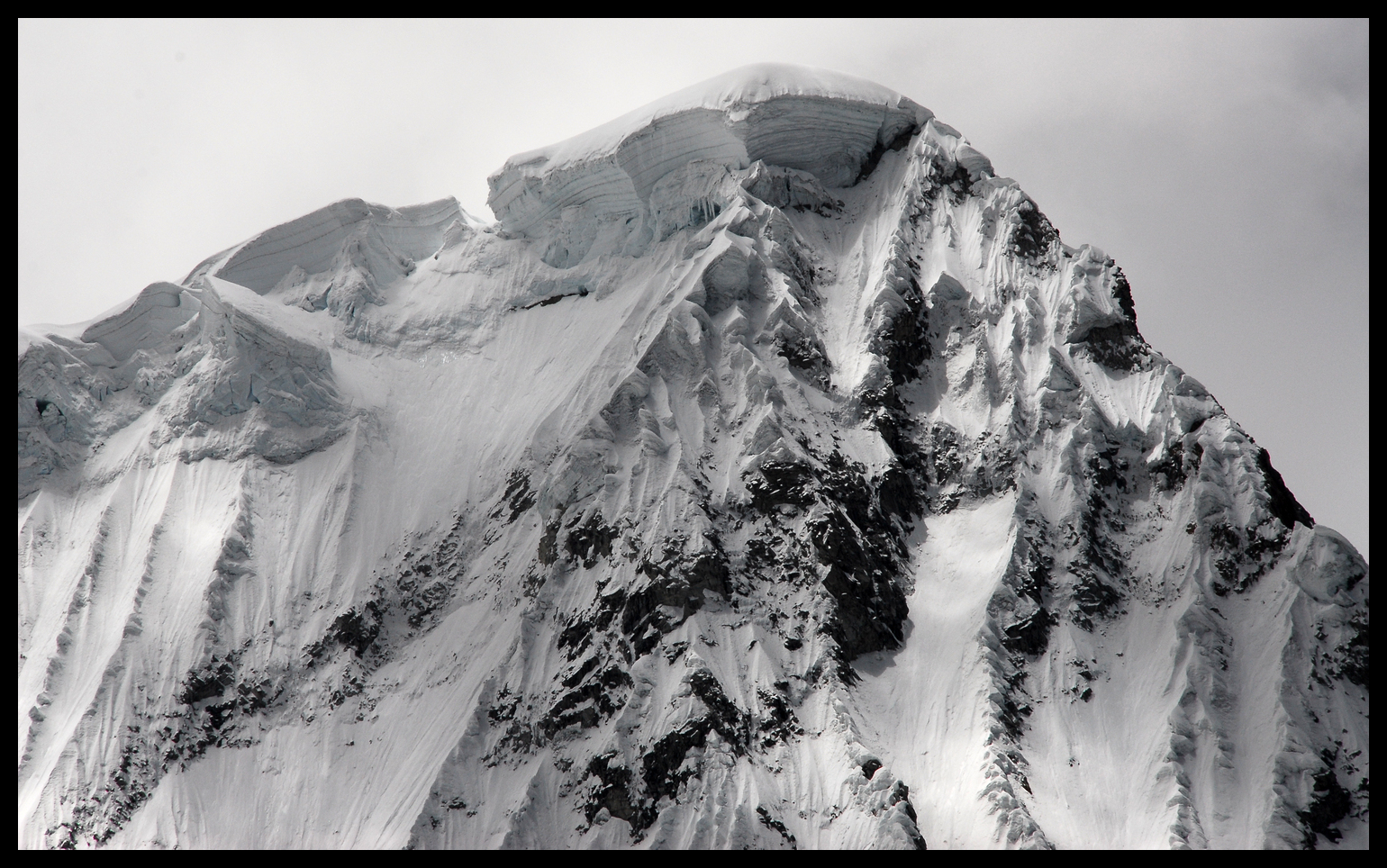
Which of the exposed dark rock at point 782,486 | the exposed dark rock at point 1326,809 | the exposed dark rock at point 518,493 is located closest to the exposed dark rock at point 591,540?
the exposed dark rock at point 518,493

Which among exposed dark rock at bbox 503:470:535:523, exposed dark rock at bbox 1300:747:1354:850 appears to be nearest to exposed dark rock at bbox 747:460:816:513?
exposed dark rock at bbox 503:470:535:523

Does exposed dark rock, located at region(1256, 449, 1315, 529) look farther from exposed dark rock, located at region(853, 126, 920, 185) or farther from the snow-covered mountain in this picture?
exposed dark rock, located at region(853, 126, 920, 185)

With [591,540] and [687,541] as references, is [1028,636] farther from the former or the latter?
[591,540]

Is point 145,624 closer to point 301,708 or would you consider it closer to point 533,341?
point 301,708

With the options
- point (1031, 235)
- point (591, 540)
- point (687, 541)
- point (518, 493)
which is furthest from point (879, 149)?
point (591, 540)

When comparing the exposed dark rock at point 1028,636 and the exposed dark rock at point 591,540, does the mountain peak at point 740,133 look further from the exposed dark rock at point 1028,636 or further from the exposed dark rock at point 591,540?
the exposed dark rock at point 1028,636

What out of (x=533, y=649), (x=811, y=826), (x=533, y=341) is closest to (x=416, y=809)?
(x=533, y=649)

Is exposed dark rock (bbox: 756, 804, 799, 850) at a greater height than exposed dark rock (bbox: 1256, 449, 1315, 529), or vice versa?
exposed dark rock (bbox: 1256, 449, 1315, 529)

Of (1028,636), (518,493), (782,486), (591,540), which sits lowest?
(1028,636)

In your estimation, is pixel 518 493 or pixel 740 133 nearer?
pixel 518 493
